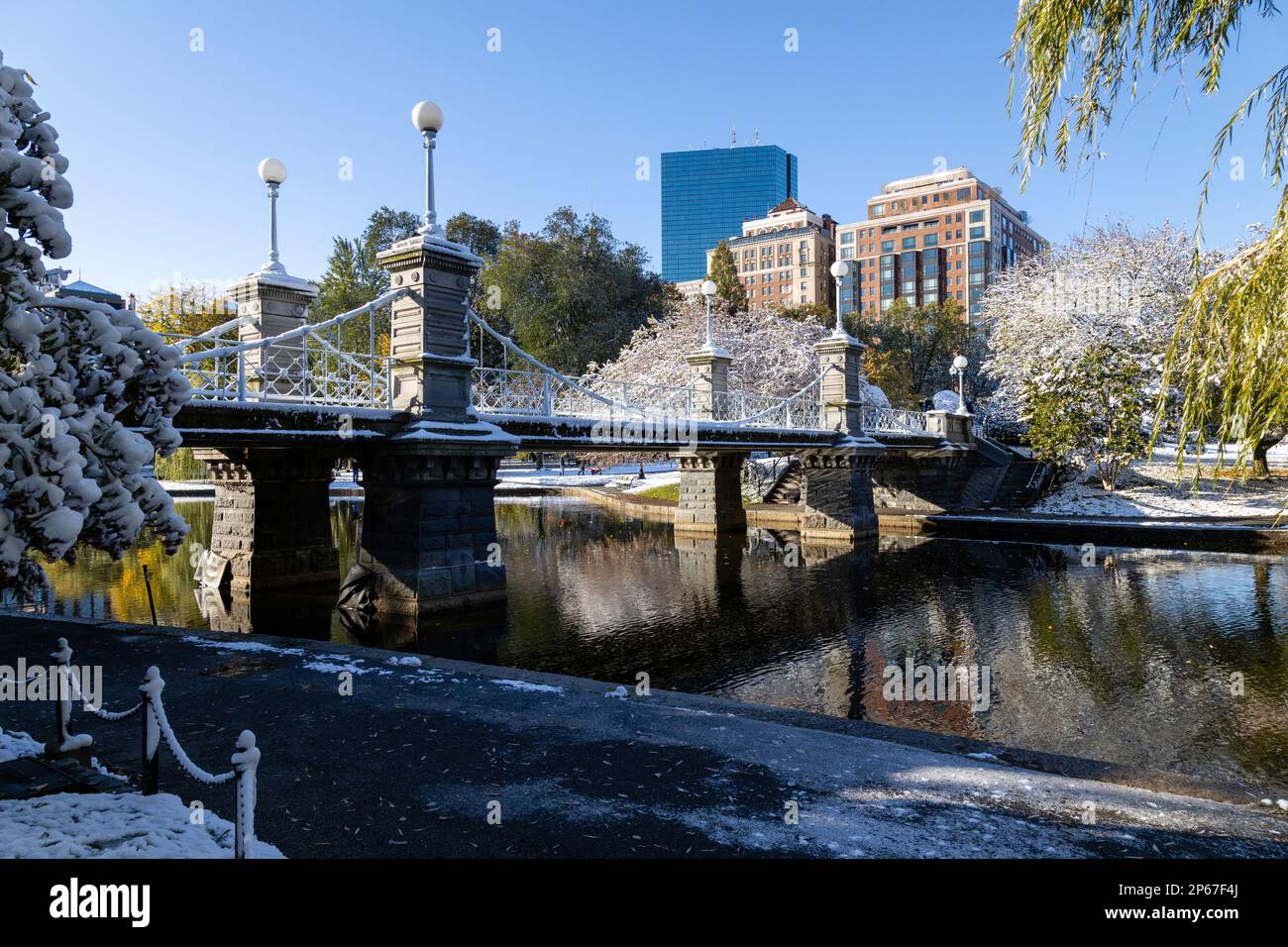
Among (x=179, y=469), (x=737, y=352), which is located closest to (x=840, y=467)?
(x=737, y=352)

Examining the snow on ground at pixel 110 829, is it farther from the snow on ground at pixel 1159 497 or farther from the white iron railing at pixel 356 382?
the snow on ground at pixel 1159 497

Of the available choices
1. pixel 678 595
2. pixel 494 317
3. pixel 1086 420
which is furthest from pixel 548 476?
pixel 678 595

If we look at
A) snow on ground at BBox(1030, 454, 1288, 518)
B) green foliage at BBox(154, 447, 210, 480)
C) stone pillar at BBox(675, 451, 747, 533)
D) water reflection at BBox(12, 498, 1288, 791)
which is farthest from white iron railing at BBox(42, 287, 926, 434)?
green foliage at BBox(154, 447, 210, 480)

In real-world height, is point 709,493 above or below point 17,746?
above

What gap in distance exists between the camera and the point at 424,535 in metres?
14.6

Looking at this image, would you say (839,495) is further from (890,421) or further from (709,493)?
(890,421)

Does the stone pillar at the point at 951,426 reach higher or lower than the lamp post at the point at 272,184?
lower

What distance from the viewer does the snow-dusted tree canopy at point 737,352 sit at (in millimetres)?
38406

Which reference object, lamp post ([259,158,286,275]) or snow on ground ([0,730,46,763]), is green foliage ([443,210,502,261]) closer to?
lamp post ([259,158,286,275])

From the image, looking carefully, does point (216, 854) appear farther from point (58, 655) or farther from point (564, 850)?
point (58, 655)

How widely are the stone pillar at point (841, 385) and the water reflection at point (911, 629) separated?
599cm

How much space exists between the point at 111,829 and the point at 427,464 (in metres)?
10.9

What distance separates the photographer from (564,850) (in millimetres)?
4113

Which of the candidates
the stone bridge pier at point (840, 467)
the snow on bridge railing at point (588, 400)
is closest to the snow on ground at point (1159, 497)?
the stone bridge pier at point (840, 467)
